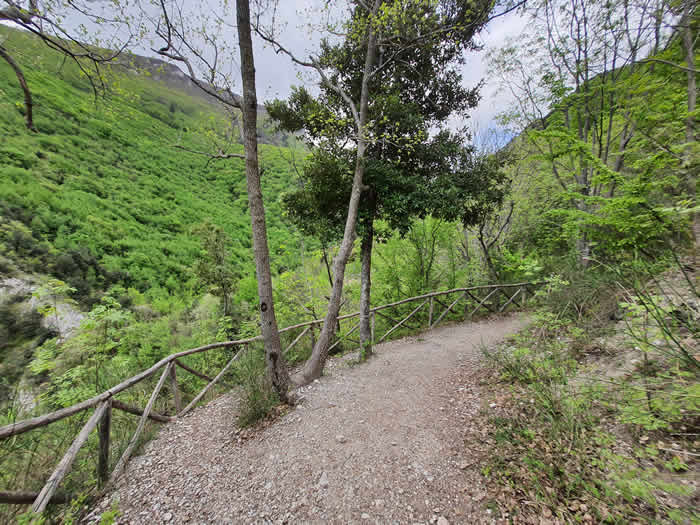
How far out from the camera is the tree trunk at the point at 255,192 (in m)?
2.99

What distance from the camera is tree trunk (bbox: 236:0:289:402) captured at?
2986 mm

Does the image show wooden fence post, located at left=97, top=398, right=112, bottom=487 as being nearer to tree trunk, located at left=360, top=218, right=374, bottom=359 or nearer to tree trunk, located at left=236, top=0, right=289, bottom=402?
tree trunk, located at left=236, top=0, right=289, bottom=402

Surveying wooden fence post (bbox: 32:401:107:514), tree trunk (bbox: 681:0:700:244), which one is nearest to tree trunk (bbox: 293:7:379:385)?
wooden fence post (bbox: 32:401:107:514)

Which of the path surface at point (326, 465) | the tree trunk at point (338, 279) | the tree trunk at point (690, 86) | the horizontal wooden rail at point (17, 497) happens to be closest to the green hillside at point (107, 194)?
the tree trunk at point (338, 279)

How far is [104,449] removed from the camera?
2.45m

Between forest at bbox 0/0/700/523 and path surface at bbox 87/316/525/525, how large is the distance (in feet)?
1.09

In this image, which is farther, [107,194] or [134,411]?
[107,194]

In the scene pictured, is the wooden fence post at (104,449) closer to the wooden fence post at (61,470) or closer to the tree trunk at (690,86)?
the wooden fence post at (61,470)

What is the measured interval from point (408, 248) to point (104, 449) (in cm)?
805

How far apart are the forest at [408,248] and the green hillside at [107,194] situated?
0.12 metres

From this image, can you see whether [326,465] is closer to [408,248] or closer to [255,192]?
[255,192]

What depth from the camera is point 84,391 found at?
11.6 feet

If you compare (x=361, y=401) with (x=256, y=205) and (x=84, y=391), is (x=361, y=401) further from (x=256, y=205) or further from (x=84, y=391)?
(x=84, y=391)

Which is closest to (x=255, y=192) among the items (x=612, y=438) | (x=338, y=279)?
(x=338, y=279)
